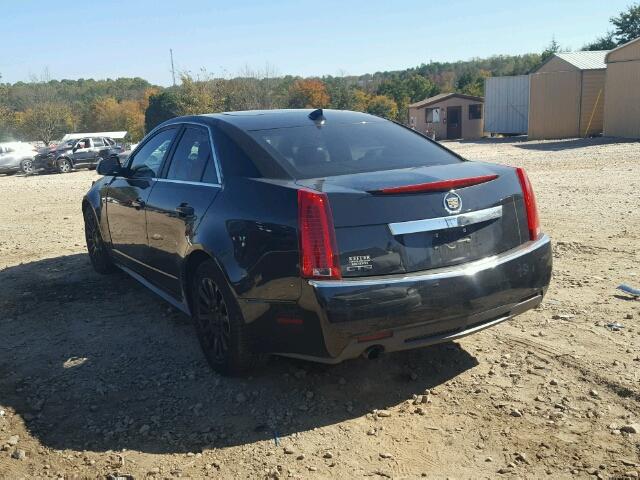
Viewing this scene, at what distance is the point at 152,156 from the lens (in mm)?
5324

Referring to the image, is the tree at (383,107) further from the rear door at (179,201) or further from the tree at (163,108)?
the rear door at (179,201)

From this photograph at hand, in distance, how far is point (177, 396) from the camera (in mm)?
3826

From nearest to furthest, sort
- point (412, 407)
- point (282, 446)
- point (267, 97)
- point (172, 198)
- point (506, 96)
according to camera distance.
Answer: point (282, 446)
point (412, 407)
point (172, 198)
point (506, 96)
point (267, 97)

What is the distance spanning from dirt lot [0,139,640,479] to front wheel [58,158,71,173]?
2286cm

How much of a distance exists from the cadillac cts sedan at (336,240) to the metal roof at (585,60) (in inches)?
1222

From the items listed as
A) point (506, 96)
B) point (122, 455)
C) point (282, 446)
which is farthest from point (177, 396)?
Answer: point (506, 96)

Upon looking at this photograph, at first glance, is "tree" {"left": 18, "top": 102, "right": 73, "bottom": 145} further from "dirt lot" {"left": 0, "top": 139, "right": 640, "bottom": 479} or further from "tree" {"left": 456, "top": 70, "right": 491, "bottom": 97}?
"dirt lot" {"left": 0, "top": 139, "right": 640, "bottom": 479}

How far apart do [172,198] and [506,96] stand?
38.2 metres

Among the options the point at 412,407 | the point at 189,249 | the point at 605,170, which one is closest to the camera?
the point at 412,407

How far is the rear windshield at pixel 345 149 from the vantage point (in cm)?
392

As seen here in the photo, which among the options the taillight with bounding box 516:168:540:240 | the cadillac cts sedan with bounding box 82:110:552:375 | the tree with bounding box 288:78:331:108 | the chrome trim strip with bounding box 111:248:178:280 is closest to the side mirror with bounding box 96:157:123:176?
the chrome trim strip with bounding box 111:248:178:280

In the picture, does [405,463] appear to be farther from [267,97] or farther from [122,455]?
[267,97]

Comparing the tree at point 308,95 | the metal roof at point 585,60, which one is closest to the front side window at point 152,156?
the metal roof at point 585,60

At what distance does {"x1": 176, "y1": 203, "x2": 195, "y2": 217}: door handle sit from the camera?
13.8 feet
